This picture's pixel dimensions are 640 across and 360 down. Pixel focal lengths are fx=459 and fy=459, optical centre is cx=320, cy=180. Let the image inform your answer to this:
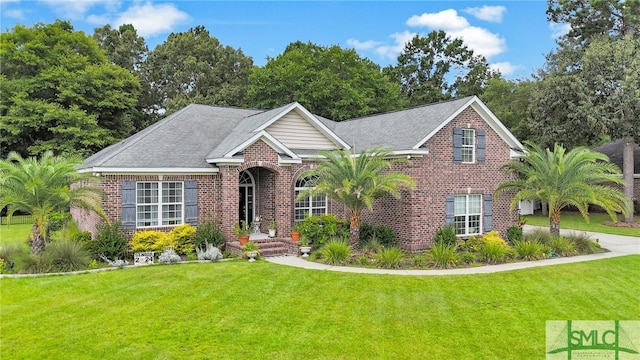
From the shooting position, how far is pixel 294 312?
9.91 m

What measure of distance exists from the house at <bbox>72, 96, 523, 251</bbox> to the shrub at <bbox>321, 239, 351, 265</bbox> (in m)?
3.09

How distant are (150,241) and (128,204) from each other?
1.61 meters

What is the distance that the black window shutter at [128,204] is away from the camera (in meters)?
16.2

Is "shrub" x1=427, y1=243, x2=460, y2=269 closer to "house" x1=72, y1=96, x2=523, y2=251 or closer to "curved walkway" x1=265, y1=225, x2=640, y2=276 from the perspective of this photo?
"curved walkway" x1=265, y1=225, x2=640, y2=276

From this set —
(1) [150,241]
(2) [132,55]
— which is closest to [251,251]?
(1) [150,241]

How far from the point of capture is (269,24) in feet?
62.9

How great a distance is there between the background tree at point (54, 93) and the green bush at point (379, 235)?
23.2 m

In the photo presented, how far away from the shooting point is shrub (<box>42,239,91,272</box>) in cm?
1372

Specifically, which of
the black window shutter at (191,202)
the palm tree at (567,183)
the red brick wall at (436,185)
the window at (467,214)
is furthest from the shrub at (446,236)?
the black window shutter at (191,202)

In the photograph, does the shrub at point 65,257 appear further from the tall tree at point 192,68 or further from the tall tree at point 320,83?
the tall tree at point 192,68

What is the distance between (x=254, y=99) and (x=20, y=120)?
17.2 metres

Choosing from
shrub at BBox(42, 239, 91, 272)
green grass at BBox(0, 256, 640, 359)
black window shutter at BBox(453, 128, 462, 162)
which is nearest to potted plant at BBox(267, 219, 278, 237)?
green grass at BBox(0, 256, 640, 359)

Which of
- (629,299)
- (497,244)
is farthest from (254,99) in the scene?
(629,299)

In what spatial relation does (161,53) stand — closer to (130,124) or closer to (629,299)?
(130,124)
